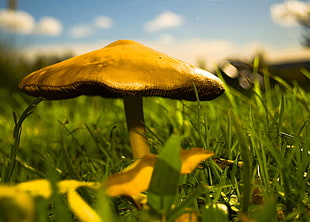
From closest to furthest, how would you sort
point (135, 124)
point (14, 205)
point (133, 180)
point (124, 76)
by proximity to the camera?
point (14, 205) → point (133, 180) → point (124, 76) → point (135, 124)

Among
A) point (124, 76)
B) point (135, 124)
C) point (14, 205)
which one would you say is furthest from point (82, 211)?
point (135, 124)

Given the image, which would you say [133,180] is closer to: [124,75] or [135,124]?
[124,75]

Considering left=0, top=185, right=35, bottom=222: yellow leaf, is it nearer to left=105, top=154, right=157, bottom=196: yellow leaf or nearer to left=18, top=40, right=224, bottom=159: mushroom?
left=105, top=154, right=157, bottom=196: yellow leaf

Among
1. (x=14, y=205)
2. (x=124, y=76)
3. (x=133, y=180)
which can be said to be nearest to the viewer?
(x=14, y=205)

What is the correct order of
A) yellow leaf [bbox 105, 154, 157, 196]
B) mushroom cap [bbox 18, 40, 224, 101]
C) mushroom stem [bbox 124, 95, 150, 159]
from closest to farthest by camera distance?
yellow leaf [bbox 105, 154, 157, 196] < mushroom cap [bbox 18, 40, 224, 101] < mushroom stem [bbox 124, 95, 150, 159]

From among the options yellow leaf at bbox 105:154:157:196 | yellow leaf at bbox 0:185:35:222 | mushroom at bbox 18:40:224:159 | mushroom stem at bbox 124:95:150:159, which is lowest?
mushroom stem at bbox 124:95:150:159

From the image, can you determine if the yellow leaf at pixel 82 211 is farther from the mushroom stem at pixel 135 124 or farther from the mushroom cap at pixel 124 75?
the mushroom stem at pixel 135 124

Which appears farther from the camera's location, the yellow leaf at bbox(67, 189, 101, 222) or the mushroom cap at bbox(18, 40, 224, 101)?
the mushroom cap at bbox(18, 40, 224, 101)

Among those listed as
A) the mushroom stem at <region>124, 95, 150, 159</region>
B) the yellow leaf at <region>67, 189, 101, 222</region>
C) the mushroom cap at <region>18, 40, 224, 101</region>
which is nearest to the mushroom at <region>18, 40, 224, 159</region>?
the mushroom cap at <region>18, 40, 224, 101</region>
